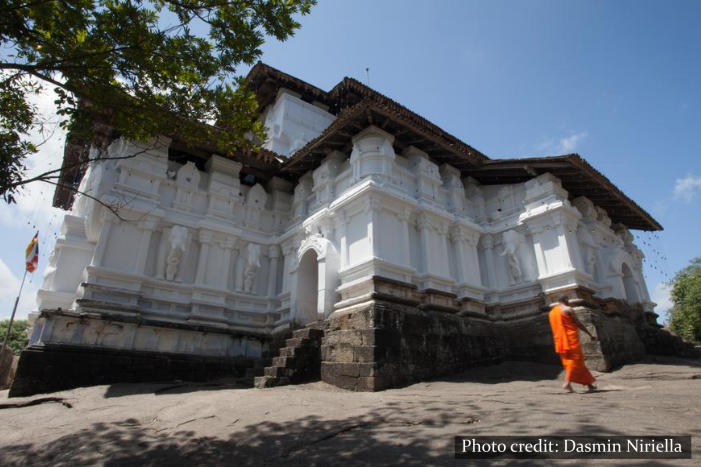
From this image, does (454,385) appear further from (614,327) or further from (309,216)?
(309,216)

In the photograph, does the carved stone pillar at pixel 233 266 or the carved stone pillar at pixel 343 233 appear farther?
the carved stone pillar at pixel 233 266

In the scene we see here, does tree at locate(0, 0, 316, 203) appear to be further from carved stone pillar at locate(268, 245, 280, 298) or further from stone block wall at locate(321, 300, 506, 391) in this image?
carved stone pillar at locate(268, 245, 280, 298)

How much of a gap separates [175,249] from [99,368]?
150 inches

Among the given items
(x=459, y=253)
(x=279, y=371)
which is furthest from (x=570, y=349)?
(x=279, y=371)

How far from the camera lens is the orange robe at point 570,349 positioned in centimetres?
662

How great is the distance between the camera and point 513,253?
12414 millimetres

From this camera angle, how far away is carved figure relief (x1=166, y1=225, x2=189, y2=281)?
460 inches

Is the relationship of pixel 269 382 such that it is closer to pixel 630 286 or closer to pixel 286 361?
pixel 286 361

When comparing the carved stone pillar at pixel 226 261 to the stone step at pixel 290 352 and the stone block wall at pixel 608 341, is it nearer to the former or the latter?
the stone step at pixel 290 352

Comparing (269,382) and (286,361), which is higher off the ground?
(286,361)

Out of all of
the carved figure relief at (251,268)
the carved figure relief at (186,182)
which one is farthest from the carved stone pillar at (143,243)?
the carved figure relief at (251,268)

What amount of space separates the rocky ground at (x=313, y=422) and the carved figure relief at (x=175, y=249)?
4.38 meters

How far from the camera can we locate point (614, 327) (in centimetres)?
1091

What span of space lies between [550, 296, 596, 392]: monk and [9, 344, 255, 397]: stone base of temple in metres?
8.35
